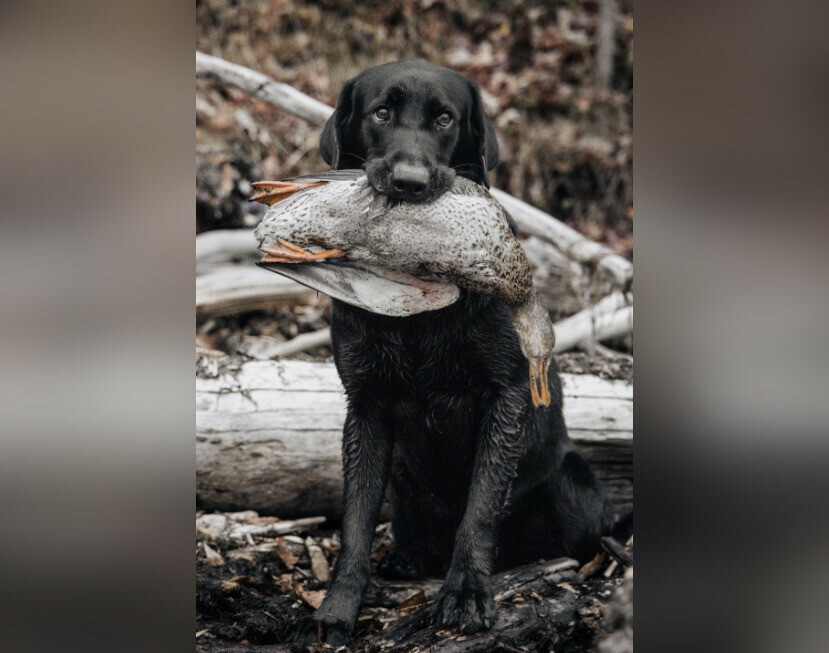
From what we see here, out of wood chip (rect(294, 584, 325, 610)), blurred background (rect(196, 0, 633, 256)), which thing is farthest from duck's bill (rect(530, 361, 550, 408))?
wood chip (rect(294, 584, 325, 610))

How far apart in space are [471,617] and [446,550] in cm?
29

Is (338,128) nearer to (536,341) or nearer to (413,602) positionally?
(536,341)

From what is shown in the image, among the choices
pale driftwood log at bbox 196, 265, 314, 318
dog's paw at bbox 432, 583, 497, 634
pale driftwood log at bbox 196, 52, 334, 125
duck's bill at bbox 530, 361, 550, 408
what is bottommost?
dog's paw at bbox 432, 583, 497, 634

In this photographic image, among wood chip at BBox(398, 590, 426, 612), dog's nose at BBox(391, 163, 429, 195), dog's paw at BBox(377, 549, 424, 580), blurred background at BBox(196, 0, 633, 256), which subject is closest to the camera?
dog's nose at BBox(391, 163, 429, 195)

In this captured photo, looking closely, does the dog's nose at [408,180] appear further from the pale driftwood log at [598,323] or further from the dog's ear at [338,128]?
the pale driftwood log at [598,323]

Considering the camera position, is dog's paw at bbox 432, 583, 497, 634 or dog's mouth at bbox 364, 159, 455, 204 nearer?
dog's mouth at bbox 364, 159, 455, 204

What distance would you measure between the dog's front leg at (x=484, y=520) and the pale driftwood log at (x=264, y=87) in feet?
4.55

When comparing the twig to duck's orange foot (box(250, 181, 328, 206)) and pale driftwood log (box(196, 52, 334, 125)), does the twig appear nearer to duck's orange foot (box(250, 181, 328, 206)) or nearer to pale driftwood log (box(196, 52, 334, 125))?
duck's orange foot (box(250, 181, 328, 206))

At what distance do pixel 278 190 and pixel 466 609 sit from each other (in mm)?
1626

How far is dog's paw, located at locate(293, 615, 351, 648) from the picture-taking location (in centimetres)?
301
